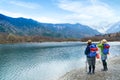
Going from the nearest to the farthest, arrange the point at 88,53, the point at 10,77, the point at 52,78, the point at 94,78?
the point at 94,78 → the point at 88,53 → the point at 52,78 → the point at 10,77

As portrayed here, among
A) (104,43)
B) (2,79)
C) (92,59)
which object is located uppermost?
(104,43)

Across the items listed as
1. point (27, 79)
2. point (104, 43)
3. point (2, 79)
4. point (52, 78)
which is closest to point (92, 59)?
point (104, 43)

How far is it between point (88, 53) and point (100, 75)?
260 cm

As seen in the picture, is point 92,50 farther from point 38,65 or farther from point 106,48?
point 38,65

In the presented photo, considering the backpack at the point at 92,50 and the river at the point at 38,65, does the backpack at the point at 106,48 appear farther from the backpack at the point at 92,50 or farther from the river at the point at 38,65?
the river at the point at 38,65

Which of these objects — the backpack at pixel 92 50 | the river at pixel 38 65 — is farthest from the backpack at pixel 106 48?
the river at pixel 38 65

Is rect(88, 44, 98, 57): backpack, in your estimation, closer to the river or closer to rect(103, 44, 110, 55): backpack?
rect(103, 44, 110, 55): backpack

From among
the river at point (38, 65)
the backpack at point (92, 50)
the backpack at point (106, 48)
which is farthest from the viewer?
→ the river at point (38, 65)

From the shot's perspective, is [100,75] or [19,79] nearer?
[100,75]

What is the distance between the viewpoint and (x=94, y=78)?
22.3 meters

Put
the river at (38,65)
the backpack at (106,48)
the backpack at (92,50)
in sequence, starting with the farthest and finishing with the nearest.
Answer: the river at (38,65) < the backpack at (106,48) < the backpack at (92,50)

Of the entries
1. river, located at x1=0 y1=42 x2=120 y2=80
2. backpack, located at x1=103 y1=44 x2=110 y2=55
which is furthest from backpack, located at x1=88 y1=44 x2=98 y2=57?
river, located at x1=0 y1=42 x2=120 y2=80

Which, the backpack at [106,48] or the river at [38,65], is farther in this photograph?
the river at [38,65]

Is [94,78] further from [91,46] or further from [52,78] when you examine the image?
[52,78]
